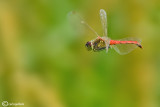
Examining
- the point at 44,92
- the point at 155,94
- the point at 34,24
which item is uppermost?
the point at 34,24

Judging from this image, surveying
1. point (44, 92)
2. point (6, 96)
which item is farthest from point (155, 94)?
point (6, 96)

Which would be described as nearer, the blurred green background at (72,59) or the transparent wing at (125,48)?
the transparent wing at (125,48)

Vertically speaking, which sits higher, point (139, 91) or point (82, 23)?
point (82, 23)

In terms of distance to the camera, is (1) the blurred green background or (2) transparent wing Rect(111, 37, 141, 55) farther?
(1) the blurred green background

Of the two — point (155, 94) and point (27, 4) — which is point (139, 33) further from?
point (27, 4)

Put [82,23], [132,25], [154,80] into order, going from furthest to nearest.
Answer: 1. [132,25]
2. [154,80]
3. [82,23]

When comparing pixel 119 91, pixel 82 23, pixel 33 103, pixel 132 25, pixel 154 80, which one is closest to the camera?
pixel 82 23

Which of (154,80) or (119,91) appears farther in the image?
(154,80)

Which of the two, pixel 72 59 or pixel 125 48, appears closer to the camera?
pixel 125 48
